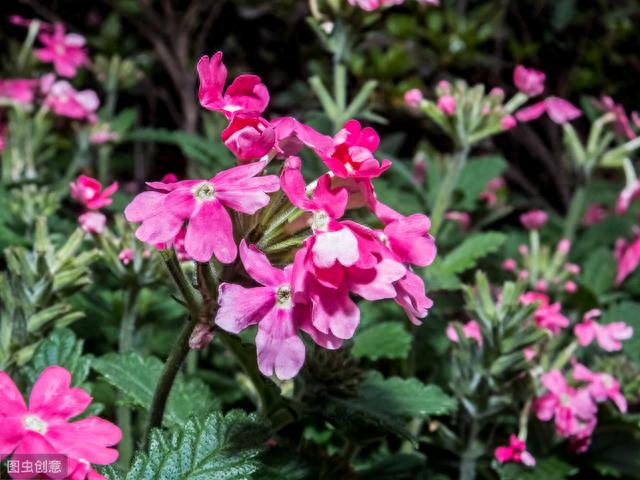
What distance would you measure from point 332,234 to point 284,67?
2.51 m

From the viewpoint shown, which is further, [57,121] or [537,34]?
[537,34]

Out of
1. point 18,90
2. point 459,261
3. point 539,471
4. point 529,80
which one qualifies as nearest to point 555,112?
point 529,80

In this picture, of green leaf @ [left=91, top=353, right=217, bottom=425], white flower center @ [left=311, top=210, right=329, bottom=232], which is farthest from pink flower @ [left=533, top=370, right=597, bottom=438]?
white flower center @ [left=311, top=210, right=329, bottom=232]

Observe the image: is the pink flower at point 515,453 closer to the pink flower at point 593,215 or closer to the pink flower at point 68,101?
the pink flower at point 68,101

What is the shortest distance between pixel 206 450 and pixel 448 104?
98cm

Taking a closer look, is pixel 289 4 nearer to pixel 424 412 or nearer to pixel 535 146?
pixel 535 146

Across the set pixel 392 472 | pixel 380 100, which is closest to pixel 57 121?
pixel 380 100

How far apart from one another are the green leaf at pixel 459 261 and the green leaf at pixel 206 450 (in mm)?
703

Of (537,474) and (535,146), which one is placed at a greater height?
(537,474)

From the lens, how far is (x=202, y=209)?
745mm

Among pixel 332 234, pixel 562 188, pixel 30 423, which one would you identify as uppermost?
pixel 332 234

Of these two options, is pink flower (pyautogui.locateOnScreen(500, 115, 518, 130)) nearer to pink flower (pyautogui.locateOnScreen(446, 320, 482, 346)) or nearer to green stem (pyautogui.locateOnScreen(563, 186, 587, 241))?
pink flower (pyautogui.locateOnScreen(446, 320, 482, 346))

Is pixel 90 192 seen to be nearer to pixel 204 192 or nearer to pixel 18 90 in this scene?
pixel 204 192

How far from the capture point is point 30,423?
2.34ft
